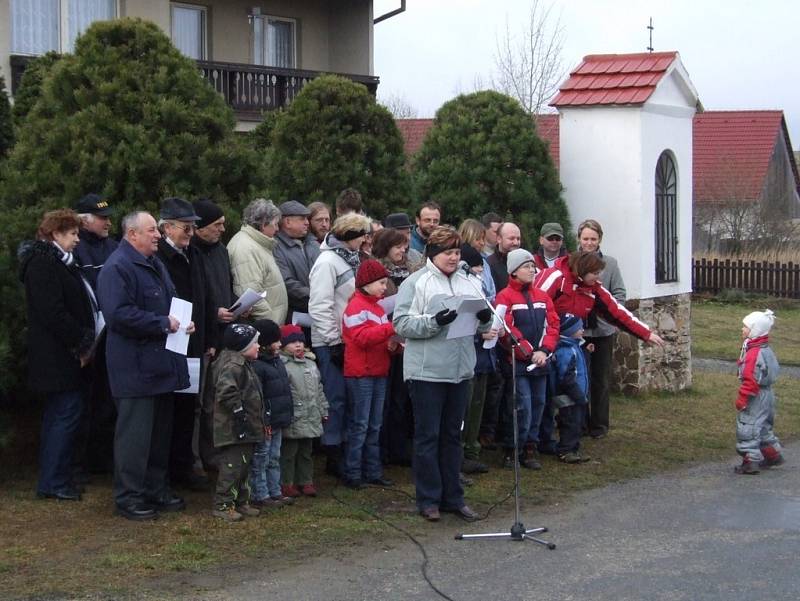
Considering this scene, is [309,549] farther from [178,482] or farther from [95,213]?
[95,213]

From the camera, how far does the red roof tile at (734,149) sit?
3488cm

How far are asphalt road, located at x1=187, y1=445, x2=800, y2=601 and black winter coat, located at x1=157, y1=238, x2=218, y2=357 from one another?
6.09 ft

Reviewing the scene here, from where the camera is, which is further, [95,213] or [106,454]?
[106,454]

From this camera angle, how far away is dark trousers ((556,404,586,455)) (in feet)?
33.0

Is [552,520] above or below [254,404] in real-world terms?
below

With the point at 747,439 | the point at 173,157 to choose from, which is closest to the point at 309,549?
the point at 173,157

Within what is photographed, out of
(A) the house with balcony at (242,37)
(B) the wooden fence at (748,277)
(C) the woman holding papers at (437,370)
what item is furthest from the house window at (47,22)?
(B) the wooden fence at (748,277)

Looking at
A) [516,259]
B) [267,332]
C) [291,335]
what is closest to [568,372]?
[516,259]

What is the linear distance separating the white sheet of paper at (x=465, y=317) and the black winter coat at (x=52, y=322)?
7.73 ft

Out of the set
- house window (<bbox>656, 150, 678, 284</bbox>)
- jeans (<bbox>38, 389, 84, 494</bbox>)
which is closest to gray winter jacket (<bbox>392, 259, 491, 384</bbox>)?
jeans (<bbox>38, 389, 84, 494</bbox>)

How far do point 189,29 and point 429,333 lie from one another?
1617 cm

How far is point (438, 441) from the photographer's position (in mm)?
8086

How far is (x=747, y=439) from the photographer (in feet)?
32.1

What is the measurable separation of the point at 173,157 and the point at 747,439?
199 inches
